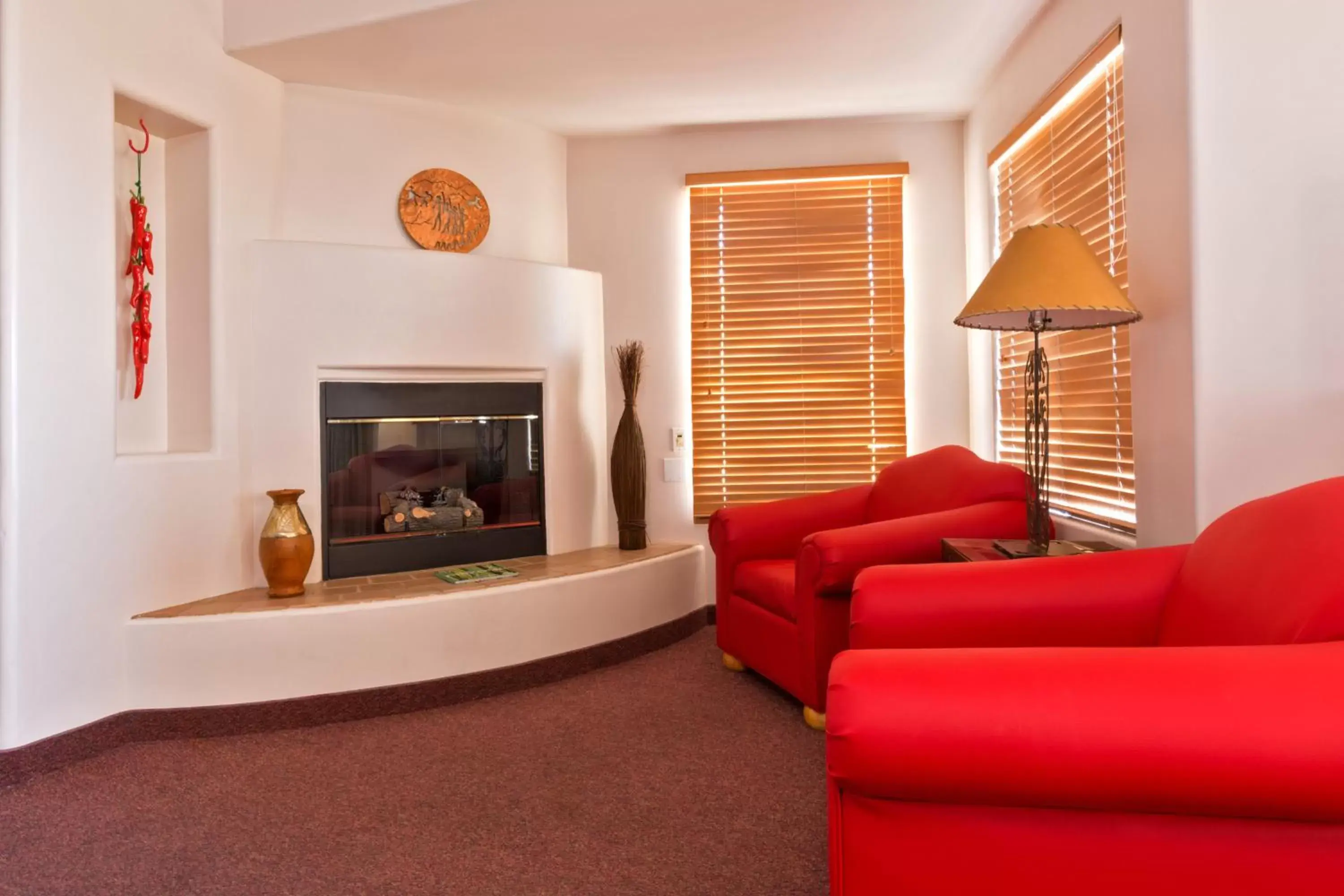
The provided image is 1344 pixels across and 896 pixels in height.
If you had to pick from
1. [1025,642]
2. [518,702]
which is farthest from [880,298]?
[1025,642]

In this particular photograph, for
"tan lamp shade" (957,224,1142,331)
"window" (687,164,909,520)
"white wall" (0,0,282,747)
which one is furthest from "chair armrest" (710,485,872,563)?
"white wall" (0,0,282,747)

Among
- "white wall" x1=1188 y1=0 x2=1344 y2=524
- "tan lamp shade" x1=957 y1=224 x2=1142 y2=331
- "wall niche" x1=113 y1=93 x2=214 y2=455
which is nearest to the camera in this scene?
"white wall" x1=1188 y1=0 x2=1344 y2=524

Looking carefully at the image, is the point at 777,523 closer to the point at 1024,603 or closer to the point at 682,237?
the point at 682,237

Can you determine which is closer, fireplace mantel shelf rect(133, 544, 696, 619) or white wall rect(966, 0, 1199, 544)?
white wall rect(966, 0, 1199, 544)

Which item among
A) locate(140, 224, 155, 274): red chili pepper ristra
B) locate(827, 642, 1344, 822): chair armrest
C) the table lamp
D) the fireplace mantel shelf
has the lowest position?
the fireplace mantel shelf

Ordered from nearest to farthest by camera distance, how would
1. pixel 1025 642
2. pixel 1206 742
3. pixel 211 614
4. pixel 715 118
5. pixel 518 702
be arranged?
pixel 1206 742 → pixel 1025 642 → pixel 211 614 → pixel 518 702 → pixel 715 118

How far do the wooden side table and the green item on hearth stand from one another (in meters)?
1.76

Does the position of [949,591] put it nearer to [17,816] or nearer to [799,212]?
[17,816]

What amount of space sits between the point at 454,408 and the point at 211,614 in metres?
1.32

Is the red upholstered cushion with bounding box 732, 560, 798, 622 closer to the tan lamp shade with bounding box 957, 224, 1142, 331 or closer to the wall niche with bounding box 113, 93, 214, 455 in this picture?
the tan lamp shade with bounding box 957, 224, 1142, 331

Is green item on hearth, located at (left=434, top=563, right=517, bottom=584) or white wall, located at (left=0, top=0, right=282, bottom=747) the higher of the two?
white wall, located at (left=0, top=0, right=282, bottom=747)

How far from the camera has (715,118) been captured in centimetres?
444

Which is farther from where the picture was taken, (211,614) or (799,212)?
(799,212)

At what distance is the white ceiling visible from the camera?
3277mm
